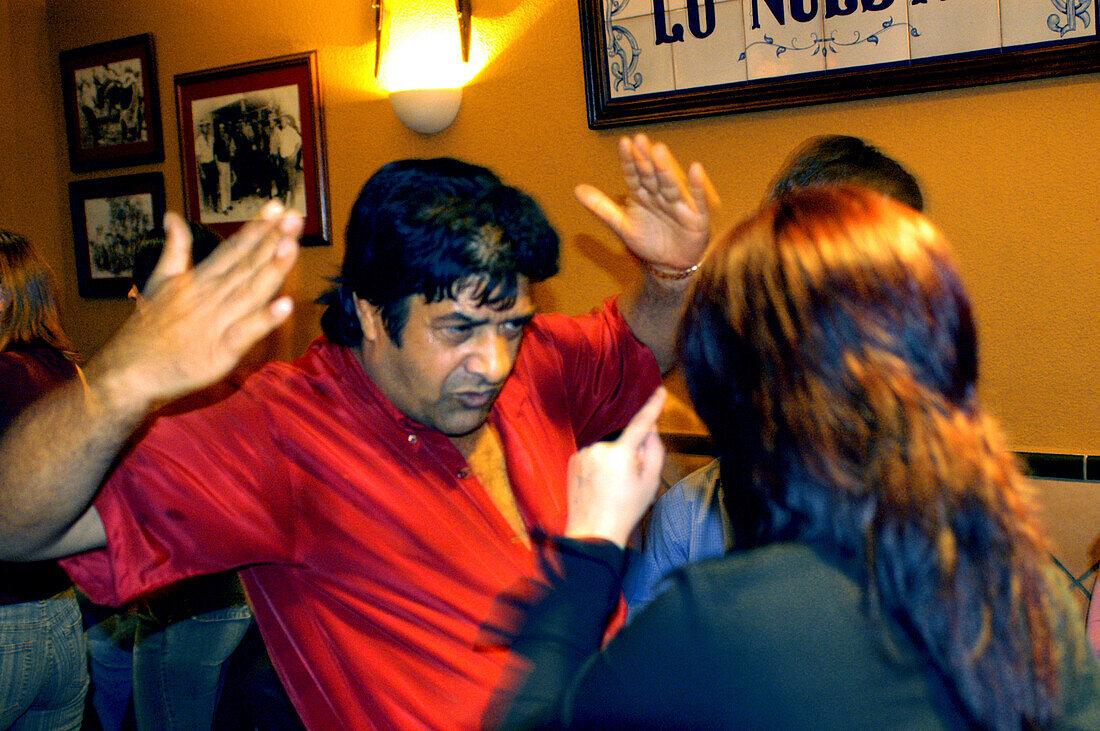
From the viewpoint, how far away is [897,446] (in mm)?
774

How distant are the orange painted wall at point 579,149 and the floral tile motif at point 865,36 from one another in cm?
11

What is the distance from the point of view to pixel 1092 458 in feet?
6.56

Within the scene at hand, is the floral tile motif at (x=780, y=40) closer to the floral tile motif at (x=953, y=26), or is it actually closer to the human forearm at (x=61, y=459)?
the floral tile motif at (x=953, y=26)

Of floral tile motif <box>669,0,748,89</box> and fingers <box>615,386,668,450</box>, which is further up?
floral tile motif <box>669,0,748,89</box>

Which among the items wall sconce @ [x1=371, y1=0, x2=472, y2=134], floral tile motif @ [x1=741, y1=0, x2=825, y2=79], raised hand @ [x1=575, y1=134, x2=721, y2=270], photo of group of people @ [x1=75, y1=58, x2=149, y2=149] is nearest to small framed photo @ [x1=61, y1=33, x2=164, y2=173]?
photo of group of people @ [x1=75, y1=58, x2=149, y2=149]

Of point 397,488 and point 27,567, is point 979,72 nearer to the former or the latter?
point 397,488

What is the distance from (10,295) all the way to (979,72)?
226 centimetres

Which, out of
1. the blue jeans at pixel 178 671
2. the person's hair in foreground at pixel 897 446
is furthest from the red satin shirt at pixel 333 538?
Result: the blue jeans at pixel 178 671

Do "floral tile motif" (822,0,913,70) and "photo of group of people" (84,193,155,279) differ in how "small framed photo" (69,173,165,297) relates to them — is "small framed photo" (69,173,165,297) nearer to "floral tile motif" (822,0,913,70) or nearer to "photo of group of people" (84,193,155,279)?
"photo of group of people" (84,193,155,279)

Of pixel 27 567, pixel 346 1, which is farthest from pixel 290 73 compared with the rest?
pixel 27 567

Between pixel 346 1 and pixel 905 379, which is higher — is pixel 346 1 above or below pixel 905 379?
above

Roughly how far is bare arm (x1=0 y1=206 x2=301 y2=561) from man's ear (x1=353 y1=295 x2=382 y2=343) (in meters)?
0.32

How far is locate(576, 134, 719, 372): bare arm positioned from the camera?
1.39 meters

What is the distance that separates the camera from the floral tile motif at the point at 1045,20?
6.13ft
